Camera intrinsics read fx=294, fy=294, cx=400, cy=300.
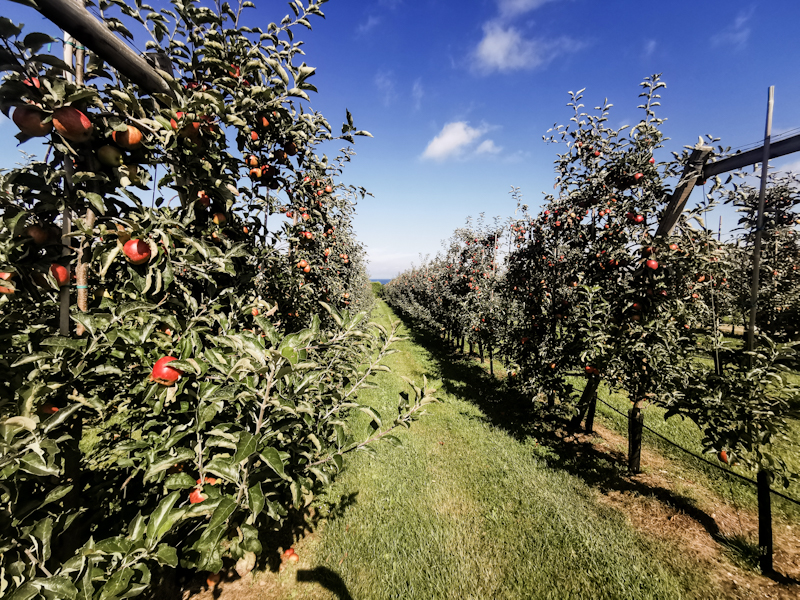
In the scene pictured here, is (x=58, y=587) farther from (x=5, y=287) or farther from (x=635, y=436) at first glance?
(x=635, y=436)

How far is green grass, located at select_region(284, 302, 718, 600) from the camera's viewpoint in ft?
9.66

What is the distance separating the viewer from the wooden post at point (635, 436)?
441cm

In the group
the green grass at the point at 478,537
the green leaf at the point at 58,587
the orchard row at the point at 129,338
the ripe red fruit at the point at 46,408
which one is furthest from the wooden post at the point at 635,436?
the ripe red fruit at the point at 46,408

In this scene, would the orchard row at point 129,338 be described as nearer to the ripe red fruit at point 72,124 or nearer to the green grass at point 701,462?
the ripe red fruit at point 72,124

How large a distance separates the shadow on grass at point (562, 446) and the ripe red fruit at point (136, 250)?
5.72 meters

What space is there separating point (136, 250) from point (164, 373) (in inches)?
22.5

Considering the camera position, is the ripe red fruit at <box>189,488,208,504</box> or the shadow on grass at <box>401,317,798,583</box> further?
the shadow on grass at <box>401,317,798,583</box>

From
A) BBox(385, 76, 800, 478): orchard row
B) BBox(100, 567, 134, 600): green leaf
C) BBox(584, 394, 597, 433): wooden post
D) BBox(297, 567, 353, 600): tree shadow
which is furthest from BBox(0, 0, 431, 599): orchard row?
BBox(584, 394, 597, 433): wooden post

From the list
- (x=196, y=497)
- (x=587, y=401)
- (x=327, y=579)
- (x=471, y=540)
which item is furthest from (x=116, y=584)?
(x=587, y=401)

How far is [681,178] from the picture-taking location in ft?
12.1

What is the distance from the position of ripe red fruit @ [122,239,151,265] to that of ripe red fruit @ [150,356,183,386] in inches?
18.4

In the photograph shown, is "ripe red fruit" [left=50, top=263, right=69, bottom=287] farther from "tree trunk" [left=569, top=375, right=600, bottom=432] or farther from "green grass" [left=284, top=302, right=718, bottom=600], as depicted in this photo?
"tree trunk" [left=569, top=375, right=600, bottom=432]

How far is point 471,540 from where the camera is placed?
3521mm

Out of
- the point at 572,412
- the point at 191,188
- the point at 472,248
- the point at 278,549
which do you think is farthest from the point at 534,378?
the point at 472,248
